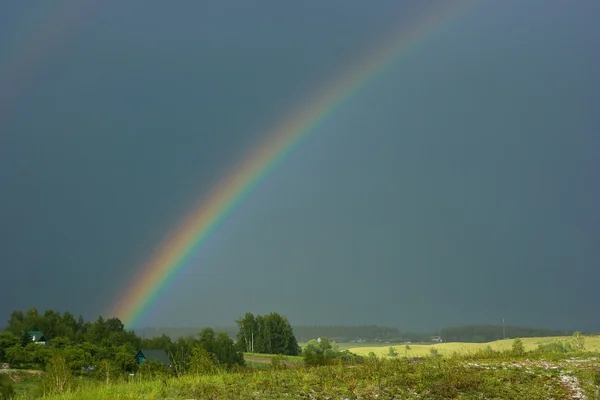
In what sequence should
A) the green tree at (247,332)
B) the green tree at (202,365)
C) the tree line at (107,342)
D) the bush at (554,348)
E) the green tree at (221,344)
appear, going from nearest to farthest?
the green tree at (202,365) → the bush at (554,348) → the tree line at (107,342) → the green tree at (221,344) → the green tree at (247,332)

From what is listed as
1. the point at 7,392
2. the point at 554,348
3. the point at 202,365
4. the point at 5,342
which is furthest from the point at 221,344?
the point at 202,365

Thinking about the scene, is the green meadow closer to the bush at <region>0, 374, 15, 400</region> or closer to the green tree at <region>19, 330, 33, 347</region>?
the bush at <region>0, 374, 15, 400</region>

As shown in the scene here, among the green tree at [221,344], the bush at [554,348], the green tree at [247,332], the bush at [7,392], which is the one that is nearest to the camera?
the bush at [7,392]

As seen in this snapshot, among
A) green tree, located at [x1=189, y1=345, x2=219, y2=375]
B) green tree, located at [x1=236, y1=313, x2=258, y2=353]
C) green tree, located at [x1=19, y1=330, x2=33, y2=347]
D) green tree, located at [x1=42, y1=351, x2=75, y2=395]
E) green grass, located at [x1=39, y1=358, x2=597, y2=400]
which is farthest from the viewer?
green tree, located at [x1=236, y1=313, x2=258, y2=353]

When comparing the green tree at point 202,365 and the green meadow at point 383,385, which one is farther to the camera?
the green tree at point 202,365

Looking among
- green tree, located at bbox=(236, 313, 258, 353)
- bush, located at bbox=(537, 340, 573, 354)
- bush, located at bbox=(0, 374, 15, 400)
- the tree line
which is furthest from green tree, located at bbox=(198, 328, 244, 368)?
bush, located at bbox=(0, 374, 15, 400)

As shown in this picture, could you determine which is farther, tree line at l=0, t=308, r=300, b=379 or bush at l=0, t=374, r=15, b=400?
tree line at l=0, t=308, r=300, b=379

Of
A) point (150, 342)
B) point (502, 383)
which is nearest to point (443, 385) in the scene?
point (502, 383)

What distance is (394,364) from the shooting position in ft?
60.8

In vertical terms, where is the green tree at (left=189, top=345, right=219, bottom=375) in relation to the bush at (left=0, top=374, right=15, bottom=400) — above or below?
above

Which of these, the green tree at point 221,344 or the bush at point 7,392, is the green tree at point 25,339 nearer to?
the green tree at point 221,344

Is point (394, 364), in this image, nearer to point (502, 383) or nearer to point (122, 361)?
point (502, 383)

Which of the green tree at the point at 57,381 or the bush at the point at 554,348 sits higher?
the green tree at the point at 57,381

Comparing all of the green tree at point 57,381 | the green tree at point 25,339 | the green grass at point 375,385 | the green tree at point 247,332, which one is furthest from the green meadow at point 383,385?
the green tree at point 247,332
